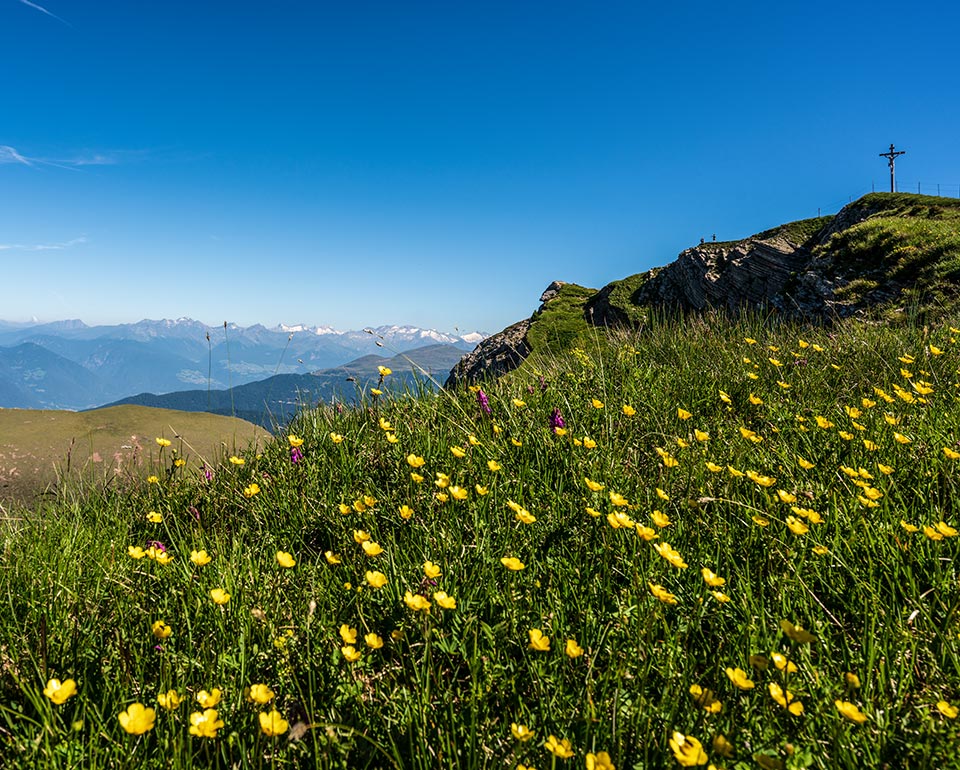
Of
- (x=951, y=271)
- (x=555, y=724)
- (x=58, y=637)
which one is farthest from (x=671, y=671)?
(x=951, y=271)

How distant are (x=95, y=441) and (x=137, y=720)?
726 cm

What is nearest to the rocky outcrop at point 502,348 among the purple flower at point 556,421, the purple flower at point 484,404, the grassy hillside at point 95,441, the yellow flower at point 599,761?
the grassy hillside at point 95,441

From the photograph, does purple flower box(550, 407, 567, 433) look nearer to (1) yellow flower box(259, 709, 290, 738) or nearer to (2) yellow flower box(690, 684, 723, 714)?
(2) yellow flower box(690, 684, 723, 714)

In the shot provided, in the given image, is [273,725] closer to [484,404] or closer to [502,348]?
[484,404]

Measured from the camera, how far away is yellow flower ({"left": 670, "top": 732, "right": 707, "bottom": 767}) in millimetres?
1237

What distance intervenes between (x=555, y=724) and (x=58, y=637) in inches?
85.0

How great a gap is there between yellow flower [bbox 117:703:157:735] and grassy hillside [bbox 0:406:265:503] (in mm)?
4548

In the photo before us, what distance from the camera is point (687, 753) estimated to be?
4.18 feet

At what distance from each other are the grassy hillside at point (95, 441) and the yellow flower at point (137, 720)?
4.55 meters

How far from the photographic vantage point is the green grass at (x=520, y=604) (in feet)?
5.41

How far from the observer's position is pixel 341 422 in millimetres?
4711

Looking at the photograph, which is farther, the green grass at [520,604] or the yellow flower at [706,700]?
the green grass at [520,604]

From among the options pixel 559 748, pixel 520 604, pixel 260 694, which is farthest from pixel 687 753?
pixel 260 694

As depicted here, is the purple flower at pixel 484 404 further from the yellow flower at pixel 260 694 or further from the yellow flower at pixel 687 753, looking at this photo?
the yellow flower at pixel 687 753
